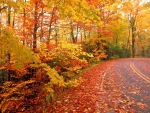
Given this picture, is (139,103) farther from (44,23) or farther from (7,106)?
(44,23)

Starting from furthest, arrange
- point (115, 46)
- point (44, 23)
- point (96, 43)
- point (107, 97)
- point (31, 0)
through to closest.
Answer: point (115, 46) → point (96, 43) → point (44, 23) → point (31, 0) → point (107, 97)

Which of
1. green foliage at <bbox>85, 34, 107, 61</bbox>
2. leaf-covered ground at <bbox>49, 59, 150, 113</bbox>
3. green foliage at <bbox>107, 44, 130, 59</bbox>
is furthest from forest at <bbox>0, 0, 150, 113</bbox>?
green foliage at <bbox>107, 44, 130, 59</bbox>

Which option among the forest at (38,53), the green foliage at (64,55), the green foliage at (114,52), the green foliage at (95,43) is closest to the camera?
the forest at (38,53)

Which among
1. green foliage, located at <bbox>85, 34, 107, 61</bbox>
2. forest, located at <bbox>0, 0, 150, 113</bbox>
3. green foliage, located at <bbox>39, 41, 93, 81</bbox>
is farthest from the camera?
green foliage, located at <bbox>85, 34, 107, 61</bbox>

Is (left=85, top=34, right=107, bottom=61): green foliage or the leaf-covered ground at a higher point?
(left=85, top=34, right=107, bottom=61): green foliage

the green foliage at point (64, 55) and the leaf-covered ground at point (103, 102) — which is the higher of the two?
the green foliage at point (64, 55)

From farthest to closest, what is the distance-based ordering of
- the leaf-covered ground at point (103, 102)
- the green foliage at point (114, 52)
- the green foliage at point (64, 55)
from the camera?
the green foliage at point (114, 52), the green foliage at point (64, 55), the leaf-covered ground at point (103, 102)

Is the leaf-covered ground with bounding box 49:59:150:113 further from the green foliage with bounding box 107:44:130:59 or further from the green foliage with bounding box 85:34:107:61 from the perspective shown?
the green foliage with bounding box 107:44:130:59

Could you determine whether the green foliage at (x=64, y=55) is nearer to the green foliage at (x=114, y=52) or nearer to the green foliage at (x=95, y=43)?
the green foliage at (x=95, y=43)

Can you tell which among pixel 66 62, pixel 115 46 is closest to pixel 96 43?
pixel 115 46

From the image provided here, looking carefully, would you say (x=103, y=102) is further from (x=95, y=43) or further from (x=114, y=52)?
(x=114, y=52)

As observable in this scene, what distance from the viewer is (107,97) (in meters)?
7.92

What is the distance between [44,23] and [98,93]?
258 inches

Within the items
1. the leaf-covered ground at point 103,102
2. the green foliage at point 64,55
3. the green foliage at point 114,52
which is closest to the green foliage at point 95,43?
the green foliage at point 114,52
